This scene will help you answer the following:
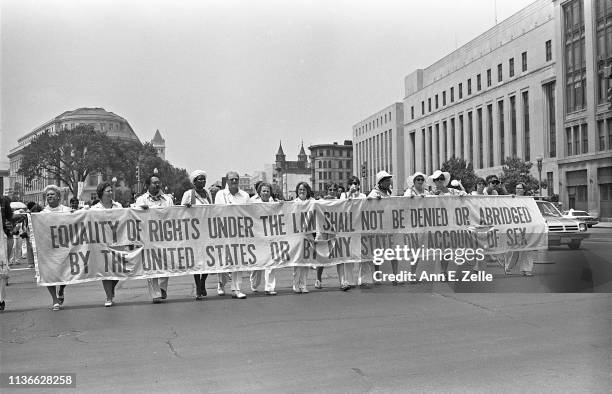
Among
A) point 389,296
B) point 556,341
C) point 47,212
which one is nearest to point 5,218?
point 47,212

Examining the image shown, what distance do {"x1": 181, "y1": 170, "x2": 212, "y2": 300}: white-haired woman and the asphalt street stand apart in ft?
0.80

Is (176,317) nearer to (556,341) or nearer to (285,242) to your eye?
(285,242)

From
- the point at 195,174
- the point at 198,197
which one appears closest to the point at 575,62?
the point at 198,197

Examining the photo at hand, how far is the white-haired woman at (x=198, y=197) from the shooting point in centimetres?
922

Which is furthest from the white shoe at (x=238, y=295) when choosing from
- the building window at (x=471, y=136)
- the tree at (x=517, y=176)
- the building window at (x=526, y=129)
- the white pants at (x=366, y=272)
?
the building window at (x=526, y=129)

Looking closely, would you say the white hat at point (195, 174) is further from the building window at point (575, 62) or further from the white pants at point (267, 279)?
the building window at point (575, 62)

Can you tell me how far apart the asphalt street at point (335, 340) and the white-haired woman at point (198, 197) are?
9.6 inches

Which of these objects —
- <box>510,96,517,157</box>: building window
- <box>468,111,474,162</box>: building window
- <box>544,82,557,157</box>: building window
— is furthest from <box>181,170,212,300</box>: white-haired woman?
<box>510,96,517,157</box>: building window

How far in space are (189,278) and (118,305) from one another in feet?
12.8

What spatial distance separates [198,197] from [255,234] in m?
1.06

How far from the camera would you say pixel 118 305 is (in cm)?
879

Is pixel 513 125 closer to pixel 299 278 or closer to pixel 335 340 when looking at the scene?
pixel 299 278

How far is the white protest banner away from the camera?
8.87m

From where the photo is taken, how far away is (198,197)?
31.6ft
